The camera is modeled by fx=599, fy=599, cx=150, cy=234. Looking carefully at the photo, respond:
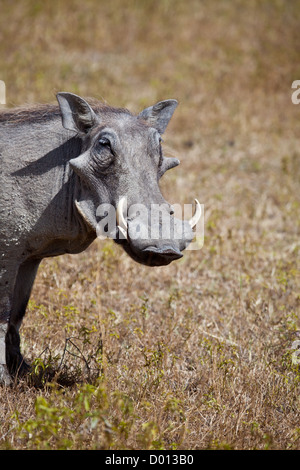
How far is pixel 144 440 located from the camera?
253 cm

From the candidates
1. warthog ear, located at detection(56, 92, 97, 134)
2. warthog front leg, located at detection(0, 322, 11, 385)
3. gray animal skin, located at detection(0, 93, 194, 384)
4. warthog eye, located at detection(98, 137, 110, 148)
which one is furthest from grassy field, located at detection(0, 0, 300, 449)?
warthog eye, located at detection(98, 137, 110, 148)

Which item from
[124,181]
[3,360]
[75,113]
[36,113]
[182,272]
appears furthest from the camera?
[182,272]

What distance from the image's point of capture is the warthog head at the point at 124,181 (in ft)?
9.34

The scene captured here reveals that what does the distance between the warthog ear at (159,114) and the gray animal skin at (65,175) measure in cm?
3

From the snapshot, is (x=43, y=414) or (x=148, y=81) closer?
(x=43, y=414)

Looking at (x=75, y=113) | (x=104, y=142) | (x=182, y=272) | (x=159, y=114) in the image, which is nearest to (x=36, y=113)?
(x=75, y=113)

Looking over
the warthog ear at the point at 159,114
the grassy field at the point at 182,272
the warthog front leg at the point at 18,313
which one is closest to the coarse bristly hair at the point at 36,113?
the warthog ear at the point at 159,114

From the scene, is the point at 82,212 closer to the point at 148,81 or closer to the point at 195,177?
the point at 195,177

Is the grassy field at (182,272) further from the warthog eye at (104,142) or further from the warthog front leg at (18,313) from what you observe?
the warthog eye at (104,142)

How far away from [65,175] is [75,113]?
347 millimetres

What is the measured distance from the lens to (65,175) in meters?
3.35

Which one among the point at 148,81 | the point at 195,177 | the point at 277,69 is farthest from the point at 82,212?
the point at 277,69

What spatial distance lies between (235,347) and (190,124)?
627 centimetres

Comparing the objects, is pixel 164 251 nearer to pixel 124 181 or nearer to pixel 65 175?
pixel 124 181
